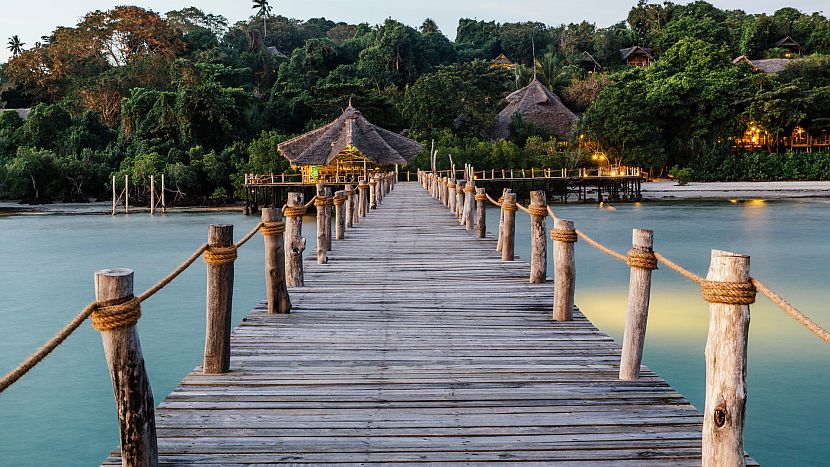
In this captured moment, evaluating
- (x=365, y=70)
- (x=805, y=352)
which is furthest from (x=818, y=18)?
(x=805, y=352)

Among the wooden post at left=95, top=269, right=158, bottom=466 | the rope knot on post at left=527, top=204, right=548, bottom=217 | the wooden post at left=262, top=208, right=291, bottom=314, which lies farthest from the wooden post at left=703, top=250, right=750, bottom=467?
the rope knot on post at left=527, top=204, right=548, bottom=217

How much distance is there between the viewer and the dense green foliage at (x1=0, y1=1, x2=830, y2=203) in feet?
160

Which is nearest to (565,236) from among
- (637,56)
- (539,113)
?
(539,113)

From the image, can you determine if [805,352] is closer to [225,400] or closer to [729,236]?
[225,400]

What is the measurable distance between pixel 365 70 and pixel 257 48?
13772 millimetres

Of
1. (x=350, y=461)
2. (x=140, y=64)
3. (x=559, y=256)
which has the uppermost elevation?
(x=140, y=64)

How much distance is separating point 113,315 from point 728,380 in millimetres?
2638

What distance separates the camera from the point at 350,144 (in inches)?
1615

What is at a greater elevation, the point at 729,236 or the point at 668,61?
the point at 668,61

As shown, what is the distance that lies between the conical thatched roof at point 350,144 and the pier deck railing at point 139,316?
113 ft

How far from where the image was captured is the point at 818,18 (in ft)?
233

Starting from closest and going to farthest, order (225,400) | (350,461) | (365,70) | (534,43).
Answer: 1. (350,461)
2. (225,400)
3. (365,70)
4. (534,43)

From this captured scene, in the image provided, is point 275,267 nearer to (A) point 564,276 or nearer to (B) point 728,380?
(A) point 564,276

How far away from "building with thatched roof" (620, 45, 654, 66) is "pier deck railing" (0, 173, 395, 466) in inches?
2677
